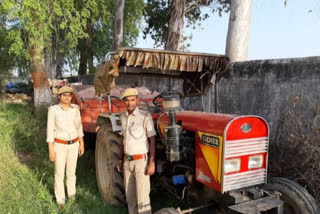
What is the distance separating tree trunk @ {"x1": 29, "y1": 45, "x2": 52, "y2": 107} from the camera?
9078 mm

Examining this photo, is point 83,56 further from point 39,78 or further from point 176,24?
point 176,24

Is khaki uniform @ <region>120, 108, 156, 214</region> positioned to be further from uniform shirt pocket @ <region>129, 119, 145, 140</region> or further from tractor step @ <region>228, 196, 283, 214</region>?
tractor step @ <region>228, 196, 283, 214</region>

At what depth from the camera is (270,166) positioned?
4.40 metres

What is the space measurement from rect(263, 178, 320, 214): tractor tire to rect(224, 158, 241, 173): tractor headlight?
568 millimetres

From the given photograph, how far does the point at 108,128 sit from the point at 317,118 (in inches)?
120

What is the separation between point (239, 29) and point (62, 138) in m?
4.58

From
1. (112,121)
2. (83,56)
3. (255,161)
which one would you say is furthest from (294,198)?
(83,56)

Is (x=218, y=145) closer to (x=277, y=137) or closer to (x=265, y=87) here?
(x=277, y=137)

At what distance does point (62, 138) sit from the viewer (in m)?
4.02

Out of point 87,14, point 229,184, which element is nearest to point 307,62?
point 229,184

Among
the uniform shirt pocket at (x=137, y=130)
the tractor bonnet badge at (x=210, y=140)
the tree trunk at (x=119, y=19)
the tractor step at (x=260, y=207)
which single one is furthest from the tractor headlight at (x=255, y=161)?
the tree trunk at (x=119, y=19)

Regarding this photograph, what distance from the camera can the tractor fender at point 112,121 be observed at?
12.7 feet

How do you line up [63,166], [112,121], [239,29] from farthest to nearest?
[239,29] < [63,166] < [112,121]

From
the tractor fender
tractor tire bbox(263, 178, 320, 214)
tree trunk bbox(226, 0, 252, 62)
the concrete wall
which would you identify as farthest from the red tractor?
tree trunk bbox(226, 0, 252, 62)
